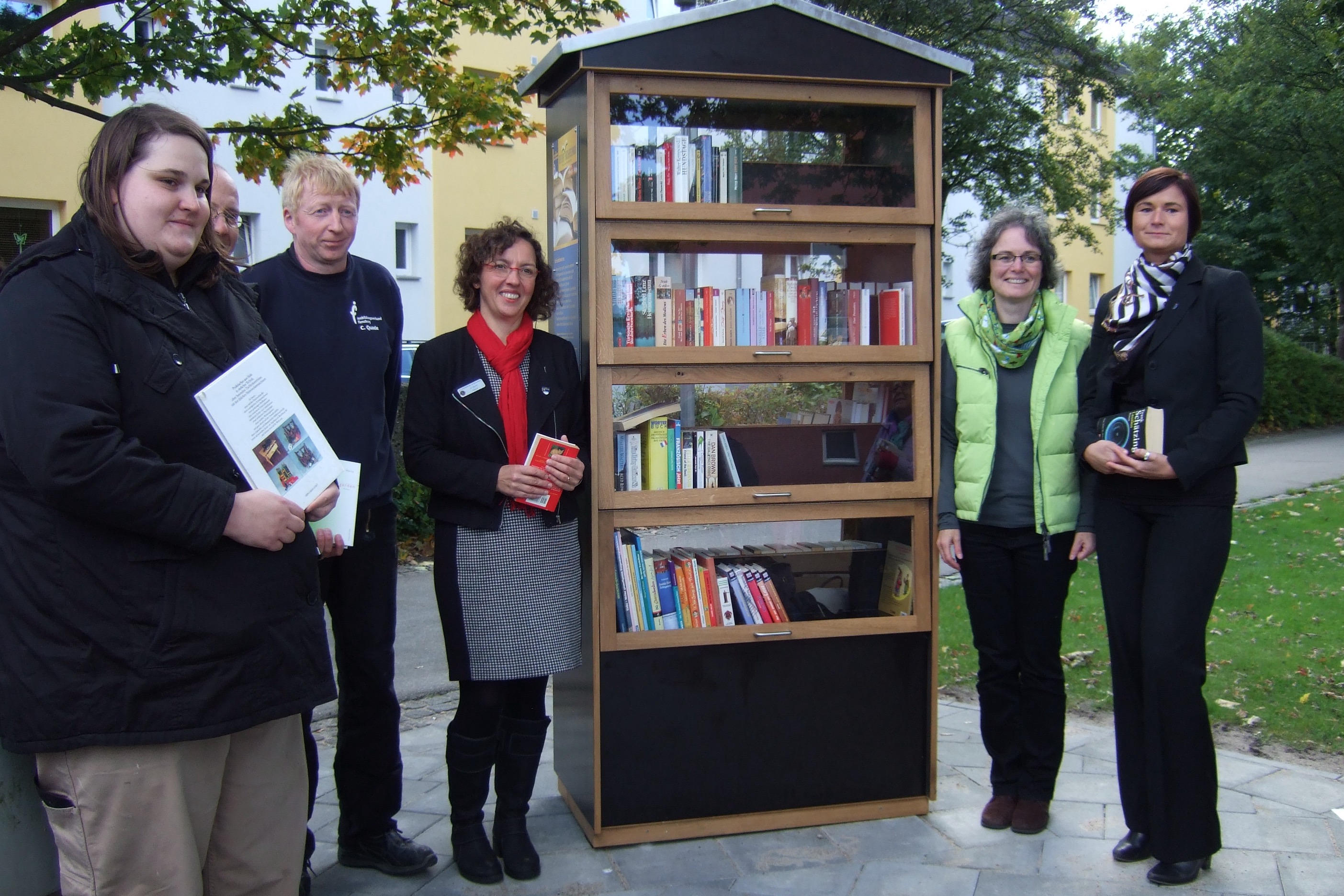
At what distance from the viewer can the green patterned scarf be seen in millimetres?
3803

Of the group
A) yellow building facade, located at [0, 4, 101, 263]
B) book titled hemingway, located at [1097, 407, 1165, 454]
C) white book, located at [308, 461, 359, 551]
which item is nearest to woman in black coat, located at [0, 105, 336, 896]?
white book, located at [308, 461, 359, 551]

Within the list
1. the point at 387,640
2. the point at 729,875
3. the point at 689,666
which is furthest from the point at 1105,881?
the point at 387,640

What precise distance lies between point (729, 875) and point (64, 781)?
208 cm

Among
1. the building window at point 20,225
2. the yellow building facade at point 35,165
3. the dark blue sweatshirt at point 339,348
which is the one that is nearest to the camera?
the dark blue sweatshirt at point 339,348

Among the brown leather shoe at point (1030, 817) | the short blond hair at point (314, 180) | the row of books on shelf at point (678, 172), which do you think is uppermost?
the row of books on shelf at point (678, 172)

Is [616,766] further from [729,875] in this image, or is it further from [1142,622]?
[1142,622]

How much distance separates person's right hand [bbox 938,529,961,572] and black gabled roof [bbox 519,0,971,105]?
159 cm

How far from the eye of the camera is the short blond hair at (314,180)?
3.29m

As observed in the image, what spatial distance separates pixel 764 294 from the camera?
4008mm

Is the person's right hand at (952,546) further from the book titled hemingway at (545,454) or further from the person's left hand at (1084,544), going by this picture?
the book titled hemingway at (545,454)

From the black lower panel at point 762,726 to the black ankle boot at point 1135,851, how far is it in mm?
694

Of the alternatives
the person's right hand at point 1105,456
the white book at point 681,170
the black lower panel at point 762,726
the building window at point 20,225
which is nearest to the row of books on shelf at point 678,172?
the white book at point 681,170

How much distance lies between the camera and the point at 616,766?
3.77 m

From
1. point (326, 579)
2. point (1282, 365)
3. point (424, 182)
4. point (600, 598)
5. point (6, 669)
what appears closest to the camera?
point (6, 669)
